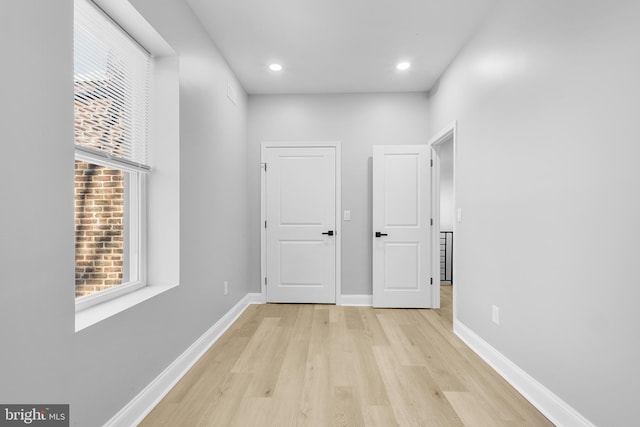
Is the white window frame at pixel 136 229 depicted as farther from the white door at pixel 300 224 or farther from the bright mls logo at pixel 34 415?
the white door at pixel 300 224

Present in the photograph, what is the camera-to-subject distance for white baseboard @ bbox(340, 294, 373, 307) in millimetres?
3945

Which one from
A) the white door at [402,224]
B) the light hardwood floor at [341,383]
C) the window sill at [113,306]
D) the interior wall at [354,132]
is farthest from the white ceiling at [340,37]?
the light hardwood floor at [341,383]

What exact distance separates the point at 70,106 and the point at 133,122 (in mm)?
717

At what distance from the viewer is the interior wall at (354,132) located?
3.97m

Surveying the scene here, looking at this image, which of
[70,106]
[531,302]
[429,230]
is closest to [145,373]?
[70,106]

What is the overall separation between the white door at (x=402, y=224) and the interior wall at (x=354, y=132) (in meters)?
0.22

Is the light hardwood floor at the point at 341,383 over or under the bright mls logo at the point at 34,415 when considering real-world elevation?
under

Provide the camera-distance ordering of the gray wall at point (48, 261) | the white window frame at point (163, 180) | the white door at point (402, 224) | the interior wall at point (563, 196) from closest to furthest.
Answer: the gray wall at point (48, 261) → the interior wall at point (563, 196) → the white window frame at point (163, 180) → the white door at point (402, 224)

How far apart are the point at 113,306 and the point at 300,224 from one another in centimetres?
252

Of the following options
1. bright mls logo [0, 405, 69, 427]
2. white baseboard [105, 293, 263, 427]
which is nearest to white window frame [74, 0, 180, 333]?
white baseboard [105, 293, 263, 427]

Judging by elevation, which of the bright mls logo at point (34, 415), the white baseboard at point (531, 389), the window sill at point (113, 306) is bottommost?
the white baseboard at point (531, 389)

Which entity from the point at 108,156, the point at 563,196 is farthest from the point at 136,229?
the point at 563,196

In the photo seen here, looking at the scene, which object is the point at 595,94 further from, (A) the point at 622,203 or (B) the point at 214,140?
(B) the point at 214,140

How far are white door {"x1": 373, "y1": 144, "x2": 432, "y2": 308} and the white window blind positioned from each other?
254 centimetres
